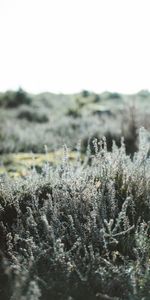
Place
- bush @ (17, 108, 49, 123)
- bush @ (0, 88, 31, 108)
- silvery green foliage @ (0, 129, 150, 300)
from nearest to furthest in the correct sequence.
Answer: silvery green foliage @ (0, 129, 150, 300) → bush @ (17, 108, 49, 123) → bush @ (0, 88, 31, 108)

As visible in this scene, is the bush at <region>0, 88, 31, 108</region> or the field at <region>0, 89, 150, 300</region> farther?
the bush at <region>0, 88, 31, 108</region>

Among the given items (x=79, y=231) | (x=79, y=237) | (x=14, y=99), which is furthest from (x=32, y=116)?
(x=79, y=237)

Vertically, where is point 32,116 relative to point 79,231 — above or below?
above

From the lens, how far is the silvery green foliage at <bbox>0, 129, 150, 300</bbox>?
3312mm

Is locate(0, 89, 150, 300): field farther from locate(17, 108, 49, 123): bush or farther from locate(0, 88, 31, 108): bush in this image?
locate(0, 88, 31, 108): bush

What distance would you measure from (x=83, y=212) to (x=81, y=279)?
2.78ft

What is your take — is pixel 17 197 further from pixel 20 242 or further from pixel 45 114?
pixel 45 114

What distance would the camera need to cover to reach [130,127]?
13.5 metres

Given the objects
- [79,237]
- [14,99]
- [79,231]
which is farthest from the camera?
[14,99]

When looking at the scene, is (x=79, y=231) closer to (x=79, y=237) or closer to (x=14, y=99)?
(x=79, y=237)

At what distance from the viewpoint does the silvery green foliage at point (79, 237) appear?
3.31 m

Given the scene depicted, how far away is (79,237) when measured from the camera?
11.5ft

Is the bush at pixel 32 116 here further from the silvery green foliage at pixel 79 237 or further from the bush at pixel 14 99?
the silvery green foliage at pixel 79 237

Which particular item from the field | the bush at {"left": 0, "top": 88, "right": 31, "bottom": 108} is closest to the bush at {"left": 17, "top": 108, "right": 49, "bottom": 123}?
the bush at {"left": 0, "top": 88, "right": 31, "bottom": 108}
